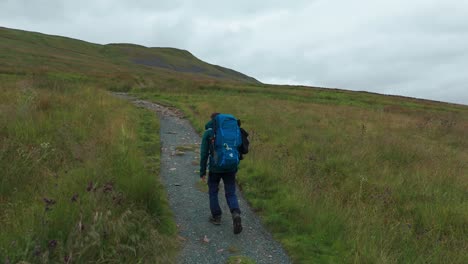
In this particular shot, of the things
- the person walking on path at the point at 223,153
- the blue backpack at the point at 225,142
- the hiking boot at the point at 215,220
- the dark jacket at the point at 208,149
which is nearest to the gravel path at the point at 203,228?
the hiking boot at the point at 215,220

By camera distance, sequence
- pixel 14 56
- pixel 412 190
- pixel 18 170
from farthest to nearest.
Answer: pixel 14 56 < pixel 412 190 < pixel 18 170

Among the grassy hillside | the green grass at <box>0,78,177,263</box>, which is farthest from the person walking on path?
the green grass at <box>0,78,177,263</box>

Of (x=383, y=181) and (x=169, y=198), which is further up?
(x=383, y=181)

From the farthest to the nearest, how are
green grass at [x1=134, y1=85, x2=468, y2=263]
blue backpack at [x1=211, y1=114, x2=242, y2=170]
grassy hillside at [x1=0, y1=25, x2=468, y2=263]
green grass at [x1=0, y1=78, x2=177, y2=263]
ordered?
blue backpack at [x1=211, y1=114, x2=242, y2=170] < green grass at [x1=134, y1=85, x2=468, y2=263] < grassy hillside at [x1=0, y1=25, x2=468, y2=263] < green grass at [x1=0, y1=78, x2=177, y2=263]

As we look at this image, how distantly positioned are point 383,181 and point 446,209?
1.94 metres

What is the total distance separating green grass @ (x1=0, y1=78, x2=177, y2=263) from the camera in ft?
12.3

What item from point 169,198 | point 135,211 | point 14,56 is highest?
point 14,56

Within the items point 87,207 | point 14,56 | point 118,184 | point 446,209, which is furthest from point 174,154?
point 14,56

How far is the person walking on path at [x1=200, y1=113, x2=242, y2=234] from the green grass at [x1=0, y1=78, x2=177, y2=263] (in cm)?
105

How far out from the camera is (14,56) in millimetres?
59406

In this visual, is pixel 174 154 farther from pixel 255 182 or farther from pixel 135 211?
pixel 135 211

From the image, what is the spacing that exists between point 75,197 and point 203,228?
271 cm

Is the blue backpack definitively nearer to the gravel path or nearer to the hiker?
the hiker

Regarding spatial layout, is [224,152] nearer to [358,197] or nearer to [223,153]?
[223,153]
